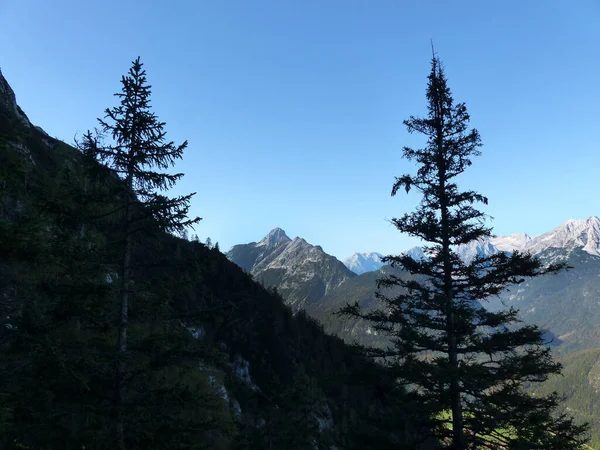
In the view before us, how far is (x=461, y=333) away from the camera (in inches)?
473

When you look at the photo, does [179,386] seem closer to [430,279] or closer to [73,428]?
[73,428]

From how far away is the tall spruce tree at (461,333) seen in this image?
429 inches

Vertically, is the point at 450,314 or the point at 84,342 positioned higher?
the point at 450,314

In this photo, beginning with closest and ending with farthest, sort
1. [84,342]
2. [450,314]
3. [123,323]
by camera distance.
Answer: [123,323] < [84,342] < [450,314]

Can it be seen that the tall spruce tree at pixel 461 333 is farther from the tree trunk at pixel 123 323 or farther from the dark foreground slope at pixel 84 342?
the tree trunk at pixel 123 323

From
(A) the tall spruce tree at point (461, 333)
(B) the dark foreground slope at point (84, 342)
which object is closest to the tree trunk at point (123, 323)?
(B) the dark foreground slope at point (84, 342)

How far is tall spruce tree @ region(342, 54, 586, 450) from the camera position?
10.9m

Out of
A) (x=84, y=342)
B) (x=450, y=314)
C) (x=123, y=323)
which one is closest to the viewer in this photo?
(x=123, y=323)

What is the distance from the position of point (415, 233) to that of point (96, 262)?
1057cm

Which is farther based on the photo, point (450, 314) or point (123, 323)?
point (450, 314)

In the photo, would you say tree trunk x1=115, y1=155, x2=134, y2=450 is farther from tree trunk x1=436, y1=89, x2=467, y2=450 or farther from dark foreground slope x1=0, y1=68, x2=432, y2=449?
tree trunk x1=436, y1=89, x2=467, y2=450

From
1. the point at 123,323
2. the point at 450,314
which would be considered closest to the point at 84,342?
the point at 123,323

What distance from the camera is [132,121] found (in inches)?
434

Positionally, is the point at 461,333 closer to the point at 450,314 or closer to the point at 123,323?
the point at 450,314
